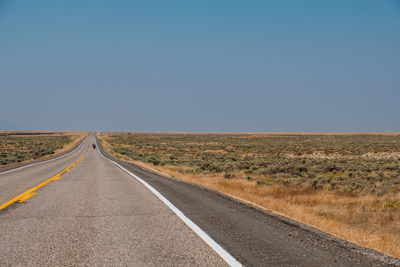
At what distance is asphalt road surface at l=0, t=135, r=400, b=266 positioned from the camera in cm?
416

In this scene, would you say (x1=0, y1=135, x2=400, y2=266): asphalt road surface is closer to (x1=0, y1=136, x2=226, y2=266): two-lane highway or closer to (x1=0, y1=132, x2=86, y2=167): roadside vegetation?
(x1=0, y1=136, x2=226, y2=266): two-lane highway

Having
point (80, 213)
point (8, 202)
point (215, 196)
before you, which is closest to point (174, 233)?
point (80, 213)

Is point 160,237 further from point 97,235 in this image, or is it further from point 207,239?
point 97,235

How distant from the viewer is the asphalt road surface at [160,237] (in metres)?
4.16

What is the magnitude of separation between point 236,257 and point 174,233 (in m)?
1.54

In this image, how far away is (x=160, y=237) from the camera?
5203 millimetres

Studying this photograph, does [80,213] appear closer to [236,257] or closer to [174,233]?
[174,233]

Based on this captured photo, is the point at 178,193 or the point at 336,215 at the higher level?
the point at 178,193

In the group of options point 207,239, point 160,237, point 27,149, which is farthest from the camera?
point 27,149

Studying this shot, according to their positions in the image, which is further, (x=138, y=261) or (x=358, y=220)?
(x=358, y=220)

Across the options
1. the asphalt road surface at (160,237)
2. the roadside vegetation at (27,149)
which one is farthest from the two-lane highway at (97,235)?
the roadside vegetation at (27,149)

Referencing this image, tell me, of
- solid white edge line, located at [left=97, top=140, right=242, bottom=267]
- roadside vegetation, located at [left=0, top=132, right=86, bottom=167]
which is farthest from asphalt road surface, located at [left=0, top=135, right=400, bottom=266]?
roadside vegetation, located at [left=0, top=132, right=86, bottom=167]

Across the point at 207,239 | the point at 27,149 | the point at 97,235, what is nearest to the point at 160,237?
the point at 207,239

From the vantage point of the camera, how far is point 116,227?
19.1ft
